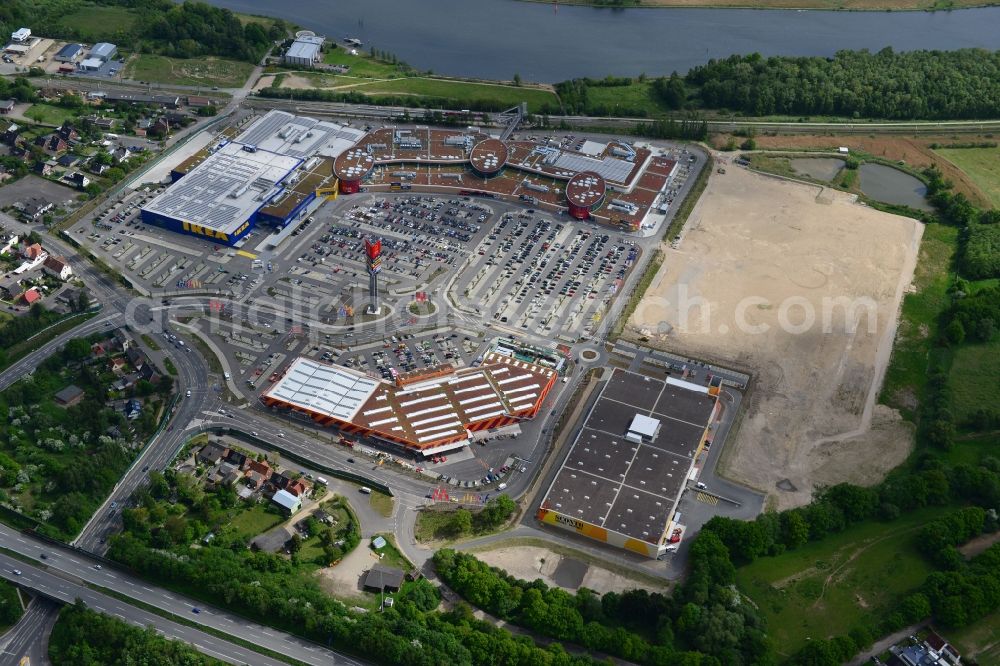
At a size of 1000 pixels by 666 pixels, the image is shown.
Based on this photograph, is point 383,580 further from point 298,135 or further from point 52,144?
point 52,144

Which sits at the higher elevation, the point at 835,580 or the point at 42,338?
the point at 42,338

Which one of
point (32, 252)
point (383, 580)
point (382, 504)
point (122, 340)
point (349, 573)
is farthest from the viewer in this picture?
point (32, 252)

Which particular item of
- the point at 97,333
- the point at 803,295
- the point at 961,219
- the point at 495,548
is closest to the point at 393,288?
the point at 97,333

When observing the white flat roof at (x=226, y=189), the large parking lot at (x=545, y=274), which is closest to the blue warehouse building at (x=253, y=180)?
the white flat roof at (x=226, y=189)

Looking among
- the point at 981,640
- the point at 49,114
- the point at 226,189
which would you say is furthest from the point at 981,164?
the point at 49,114

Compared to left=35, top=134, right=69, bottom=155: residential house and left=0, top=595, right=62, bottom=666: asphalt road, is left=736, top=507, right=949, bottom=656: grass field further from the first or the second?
left=35, top=134, right=69, bottom=155: residential house

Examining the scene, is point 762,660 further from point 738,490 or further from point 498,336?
point 498,336
